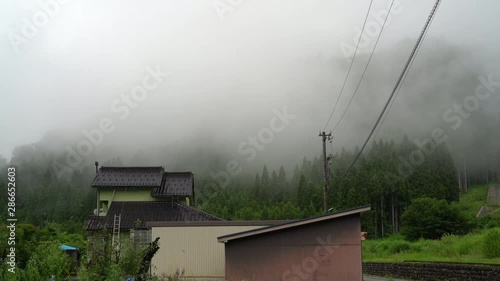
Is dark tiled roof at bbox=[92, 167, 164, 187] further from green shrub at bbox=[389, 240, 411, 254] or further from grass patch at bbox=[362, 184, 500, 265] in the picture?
green shrub at bbox=[389, 240, 411, 254]

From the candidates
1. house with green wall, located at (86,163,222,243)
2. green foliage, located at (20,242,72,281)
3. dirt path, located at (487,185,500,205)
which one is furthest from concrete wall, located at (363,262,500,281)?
dirt path, located at (487,185,500,205)

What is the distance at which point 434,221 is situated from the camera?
55281mm

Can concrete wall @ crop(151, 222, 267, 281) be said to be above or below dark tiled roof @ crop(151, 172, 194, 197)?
below

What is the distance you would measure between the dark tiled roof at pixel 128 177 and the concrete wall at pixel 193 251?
45.5 ft

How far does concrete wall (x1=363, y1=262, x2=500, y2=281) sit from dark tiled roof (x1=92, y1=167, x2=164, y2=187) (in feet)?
59.1

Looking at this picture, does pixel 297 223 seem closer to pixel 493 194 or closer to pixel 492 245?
pixel 492 245

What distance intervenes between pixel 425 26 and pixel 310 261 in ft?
35.6

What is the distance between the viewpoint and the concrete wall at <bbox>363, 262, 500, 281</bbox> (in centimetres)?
1570

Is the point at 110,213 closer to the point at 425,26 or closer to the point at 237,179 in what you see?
the point at 425,26

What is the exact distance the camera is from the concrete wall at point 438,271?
15695mm

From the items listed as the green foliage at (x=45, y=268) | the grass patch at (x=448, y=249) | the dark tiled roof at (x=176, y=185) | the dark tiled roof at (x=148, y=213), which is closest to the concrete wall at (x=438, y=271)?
the grass patch at (x=448, y=249)

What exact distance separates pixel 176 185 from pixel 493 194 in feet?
309

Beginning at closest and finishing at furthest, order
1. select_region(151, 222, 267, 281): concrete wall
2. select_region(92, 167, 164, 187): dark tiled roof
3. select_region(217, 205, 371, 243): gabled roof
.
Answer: select_region(217, 205, 371, 243): gabled roof → select_region(151, 222, 267, 281): concrete wall → select_region(92, 167, 164, 187): dark tiled roof

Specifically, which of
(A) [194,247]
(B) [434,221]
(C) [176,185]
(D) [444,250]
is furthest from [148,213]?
(B) [434,221]
